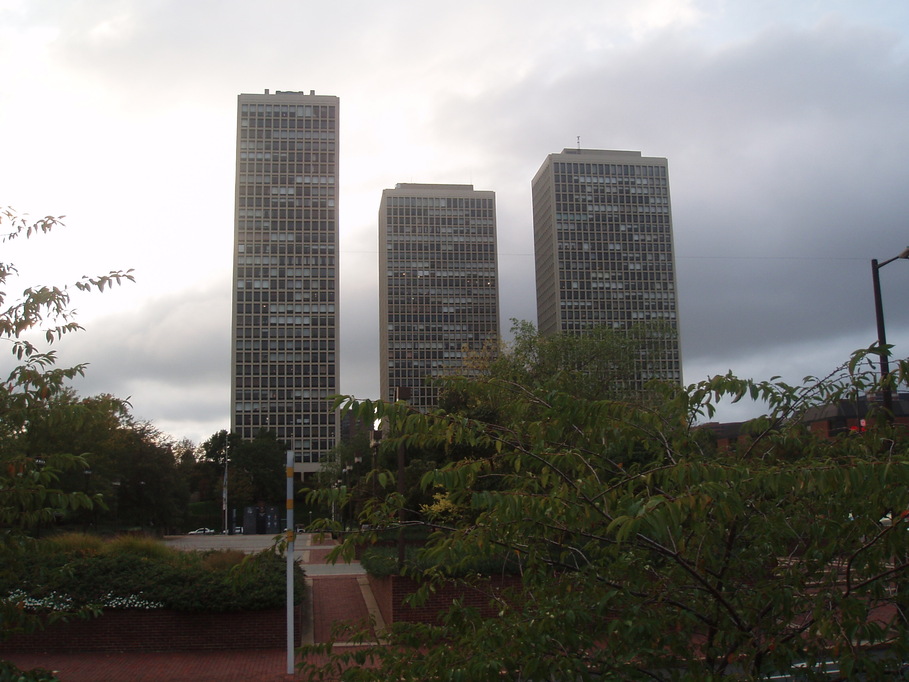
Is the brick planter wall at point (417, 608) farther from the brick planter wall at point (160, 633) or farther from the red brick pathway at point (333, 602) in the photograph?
the brick planter wall at point (160, 633)

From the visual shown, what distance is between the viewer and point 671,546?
403cm

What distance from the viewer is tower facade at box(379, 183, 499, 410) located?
552 feet

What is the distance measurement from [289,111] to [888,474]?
455 ft

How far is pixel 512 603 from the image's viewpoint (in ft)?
15.7

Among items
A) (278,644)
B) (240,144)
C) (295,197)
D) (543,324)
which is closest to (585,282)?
(543,324)

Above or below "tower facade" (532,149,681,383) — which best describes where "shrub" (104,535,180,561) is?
below

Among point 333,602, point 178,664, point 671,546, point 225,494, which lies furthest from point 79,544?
point 225,494

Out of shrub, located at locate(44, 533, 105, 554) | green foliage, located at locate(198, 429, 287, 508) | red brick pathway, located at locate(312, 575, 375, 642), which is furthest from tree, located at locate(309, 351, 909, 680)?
green foliage, located at locate(198, 429, 287, 508)

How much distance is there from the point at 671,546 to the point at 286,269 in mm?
129226

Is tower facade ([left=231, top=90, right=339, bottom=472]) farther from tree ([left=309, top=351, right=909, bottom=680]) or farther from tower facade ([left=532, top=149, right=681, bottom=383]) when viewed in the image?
tree ([left=309, top=351, right=909, bottom=680])

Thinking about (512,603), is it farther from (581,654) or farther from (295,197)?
(295,197)

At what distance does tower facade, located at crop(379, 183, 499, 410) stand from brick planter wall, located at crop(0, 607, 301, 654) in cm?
14690

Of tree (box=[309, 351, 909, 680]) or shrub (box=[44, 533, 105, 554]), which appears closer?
tree (box=[309, 351, 909, 680])

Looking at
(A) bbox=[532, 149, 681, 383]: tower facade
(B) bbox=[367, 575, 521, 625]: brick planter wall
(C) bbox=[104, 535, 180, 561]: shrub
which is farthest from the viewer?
(A) bbox=[532, 149, 681, 383]: tower facade
